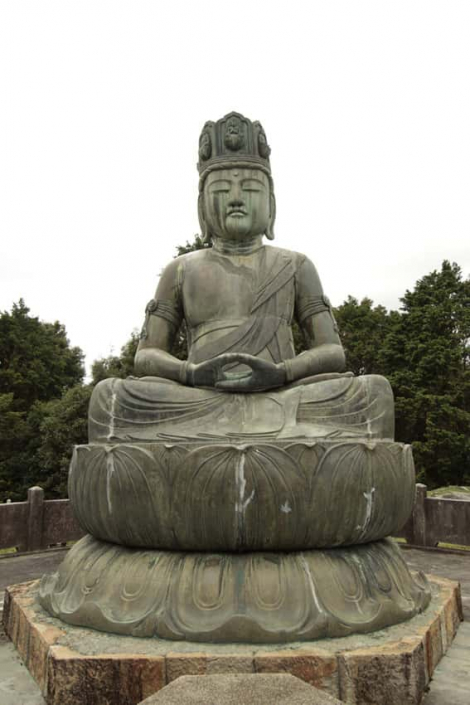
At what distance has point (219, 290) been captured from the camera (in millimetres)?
5062

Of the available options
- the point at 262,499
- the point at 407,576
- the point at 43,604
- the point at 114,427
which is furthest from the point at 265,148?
the point at 43,604

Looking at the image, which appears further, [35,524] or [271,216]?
[35,524]

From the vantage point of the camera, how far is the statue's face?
5.24 metres

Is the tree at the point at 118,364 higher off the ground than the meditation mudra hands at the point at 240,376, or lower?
higher

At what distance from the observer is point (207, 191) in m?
5.34

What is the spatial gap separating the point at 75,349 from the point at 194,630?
28.6 m

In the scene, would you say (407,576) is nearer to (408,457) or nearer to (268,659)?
(408,457)

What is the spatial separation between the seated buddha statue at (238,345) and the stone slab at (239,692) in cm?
184

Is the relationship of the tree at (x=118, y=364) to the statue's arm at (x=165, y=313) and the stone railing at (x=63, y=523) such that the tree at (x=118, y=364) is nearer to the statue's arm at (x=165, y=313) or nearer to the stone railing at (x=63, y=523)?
the stone railing at (x=63, y=523)

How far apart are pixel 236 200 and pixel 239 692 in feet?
13.2

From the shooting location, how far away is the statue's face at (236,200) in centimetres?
524

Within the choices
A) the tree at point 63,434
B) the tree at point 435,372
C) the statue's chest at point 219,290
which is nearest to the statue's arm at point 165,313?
the statue's chest at point 219,290

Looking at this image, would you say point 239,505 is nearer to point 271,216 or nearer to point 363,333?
point 271,216

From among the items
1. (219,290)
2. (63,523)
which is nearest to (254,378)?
(219,290)
